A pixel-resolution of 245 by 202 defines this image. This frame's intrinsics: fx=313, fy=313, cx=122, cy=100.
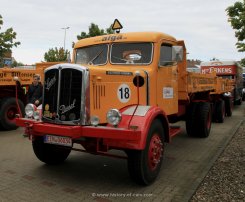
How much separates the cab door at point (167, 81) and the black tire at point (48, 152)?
77.2 inches

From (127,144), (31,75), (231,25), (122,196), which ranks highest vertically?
(231,25)

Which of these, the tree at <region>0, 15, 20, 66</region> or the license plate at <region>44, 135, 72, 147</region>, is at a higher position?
the tree at <region>0, 15, 20, 66</region>

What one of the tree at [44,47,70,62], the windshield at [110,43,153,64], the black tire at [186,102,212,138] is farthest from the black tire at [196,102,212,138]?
the tree at [44,47,70,62]

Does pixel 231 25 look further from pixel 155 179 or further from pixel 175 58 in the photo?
pixel 155 179

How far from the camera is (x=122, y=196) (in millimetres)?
A: 4320

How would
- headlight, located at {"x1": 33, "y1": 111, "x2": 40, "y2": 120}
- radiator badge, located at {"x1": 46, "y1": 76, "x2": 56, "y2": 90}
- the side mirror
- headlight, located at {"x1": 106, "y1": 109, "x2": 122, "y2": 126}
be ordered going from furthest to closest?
the side mirror
headlight, located at {"x1": 33, "y1": 111, "x2": 40, "y2": 120}
radiator badge, located at {"x1": 46, "y1": 76, "x2": 56, "y2": 90}
headlight, located at {"x1": 106, "y1": 109, "x2": 122, "y2": 126}

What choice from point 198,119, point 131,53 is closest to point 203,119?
point 198,119

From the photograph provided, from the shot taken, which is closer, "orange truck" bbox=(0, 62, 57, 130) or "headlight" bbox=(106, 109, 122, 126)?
"headlight" bbox=(106, 109, 122, 126)

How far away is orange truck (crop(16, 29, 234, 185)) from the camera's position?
14.3 ft

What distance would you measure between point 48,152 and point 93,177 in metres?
1.02

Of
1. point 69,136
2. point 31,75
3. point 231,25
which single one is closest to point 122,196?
point 69,136

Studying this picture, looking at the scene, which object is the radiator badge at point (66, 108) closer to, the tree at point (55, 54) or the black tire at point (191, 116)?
the black tire at point (191, 116)

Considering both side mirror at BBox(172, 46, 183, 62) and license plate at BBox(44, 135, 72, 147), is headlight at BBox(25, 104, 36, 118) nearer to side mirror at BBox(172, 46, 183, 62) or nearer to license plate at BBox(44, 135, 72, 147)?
license plate at BBox(44, 135, 72, 147)

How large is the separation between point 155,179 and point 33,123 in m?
2.08
